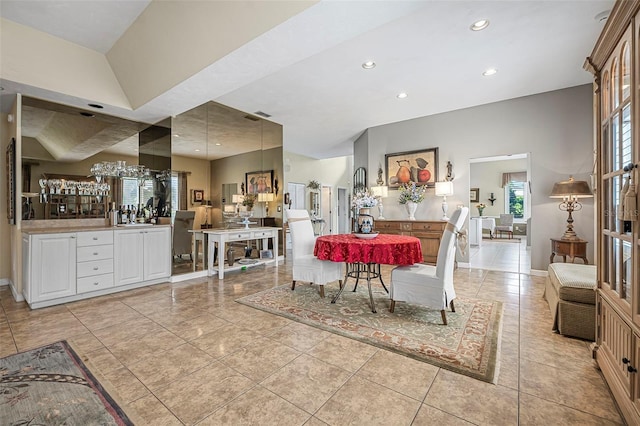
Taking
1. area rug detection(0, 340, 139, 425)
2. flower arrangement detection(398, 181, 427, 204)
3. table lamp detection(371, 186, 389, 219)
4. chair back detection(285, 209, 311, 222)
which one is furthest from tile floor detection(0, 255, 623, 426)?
table lamp detection(371, 186, 389, 219)

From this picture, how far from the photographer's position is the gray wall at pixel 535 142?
438 cm

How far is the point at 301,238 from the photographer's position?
378 cm

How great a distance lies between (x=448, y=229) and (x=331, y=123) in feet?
13.6

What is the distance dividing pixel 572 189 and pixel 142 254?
6321 millimetres

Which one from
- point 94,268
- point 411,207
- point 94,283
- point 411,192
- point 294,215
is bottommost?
point 94,283

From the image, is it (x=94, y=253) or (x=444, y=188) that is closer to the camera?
(x=94, y=253)

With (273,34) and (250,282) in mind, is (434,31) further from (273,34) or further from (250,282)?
(250,282)

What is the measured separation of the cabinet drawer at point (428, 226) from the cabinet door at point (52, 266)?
5.21m

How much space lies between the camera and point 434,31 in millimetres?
2904

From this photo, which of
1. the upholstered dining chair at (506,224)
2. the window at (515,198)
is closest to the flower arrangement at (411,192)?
the upholstered dining chair at (506,224)

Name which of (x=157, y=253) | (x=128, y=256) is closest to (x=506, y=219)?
(x=157, y=253)

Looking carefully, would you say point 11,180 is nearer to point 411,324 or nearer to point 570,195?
point 411,324

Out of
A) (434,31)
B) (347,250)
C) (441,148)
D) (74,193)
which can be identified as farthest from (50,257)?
(441,148)

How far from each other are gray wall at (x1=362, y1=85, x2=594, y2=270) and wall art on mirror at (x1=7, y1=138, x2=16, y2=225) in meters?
6.36
